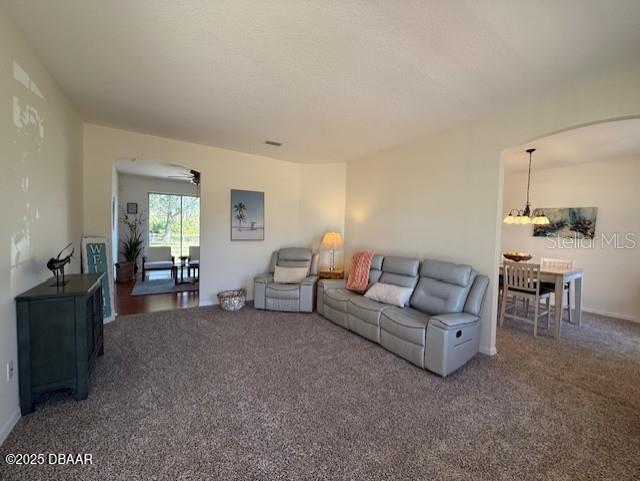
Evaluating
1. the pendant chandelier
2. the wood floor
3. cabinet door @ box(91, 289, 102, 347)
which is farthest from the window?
the pendant chandelier

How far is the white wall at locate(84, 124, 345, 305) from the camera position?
3863 mm

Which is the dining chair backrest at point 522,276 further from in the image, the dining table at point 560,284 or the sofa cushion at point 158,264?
the sofa cushion at point 158,264

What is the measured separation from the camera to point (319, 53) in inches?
81.9

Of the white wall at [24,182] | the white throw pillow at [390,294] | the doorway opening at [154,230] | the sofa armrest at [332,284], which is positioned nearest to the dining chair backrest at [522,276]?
the white throw pillow at [390,294]

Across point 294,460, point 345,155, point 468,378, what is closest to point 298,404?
point 294,460

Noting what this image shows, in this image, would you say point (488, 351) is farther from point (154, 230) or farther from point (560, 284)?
point (154, 230)

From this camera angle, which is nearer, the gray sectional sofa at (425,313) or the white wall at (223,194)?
the gray sectional sofa at (425,313)

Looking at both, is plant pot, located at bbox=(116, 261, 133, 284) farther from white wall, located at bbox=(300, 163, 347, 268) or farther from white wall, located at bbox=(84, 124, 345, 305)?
white wall, located at bbox=(300, 163, 347, 268)

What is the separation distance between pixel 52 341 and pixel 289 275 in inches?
117

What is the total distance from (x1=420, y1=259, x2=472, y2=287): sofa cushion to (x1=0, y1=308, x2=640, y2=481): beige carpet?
847mm

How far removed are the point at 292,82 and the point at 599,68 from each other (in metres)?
2.49

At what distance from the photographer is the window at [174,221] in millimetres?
8367

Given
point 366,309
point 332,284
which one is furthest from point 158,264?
point 366,309

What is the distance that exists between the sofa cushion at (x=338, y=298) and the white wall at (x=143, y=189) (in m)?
6.66
